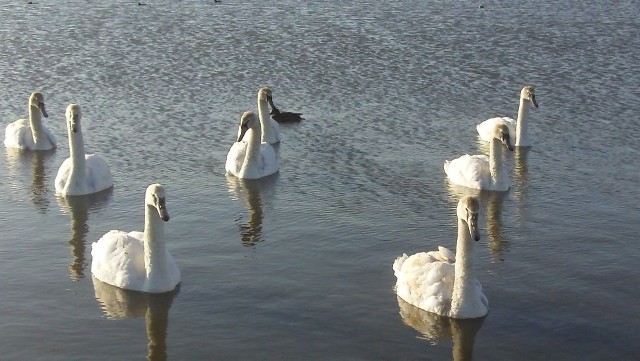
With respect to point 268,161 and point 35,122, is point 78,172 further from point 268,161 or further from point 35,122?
point 268,161

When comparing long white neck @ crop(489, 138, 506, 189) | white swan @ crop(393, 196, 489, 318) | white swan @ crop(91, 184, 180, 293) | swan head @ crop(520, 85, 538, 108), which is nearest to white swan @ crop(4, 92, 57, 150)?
white swan @ crop(91, 184, 180, 293)

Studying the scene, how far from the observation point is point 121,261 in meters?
15.2

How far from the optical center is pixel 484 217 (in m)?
18.6

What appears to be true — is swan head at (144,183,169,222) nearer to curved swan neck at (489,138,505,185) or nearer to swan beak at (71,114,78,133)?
swan beak at (71,114,78,133)

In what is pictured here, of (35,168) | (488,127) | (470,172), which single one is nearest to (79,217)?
(35,168)

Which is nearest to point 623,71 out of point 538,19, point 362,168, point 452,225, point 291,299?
point 538,19

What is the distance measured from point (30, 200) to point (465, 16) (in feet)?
69.3

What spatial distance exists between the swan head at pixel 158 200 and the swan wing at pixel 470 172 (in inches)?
270

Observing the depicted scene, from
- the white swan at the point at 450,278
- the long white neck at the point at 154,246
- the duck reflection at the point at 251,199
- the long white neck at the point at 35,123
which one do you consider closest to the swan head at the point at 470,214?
the white swan at the point at 450,278

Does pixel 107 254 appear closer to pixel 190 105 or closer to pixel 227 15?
pixel 190 105

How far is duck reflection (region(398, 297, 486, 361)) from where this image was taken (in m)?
13.6

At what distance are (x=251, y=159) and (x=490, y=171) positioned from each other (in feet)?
14.3

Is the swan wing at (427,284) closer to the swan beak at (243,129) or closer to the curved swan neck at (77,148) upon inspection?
the swan beak at (243,129)

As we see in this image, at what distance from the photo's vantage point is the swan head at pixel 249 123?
20.5 meters
